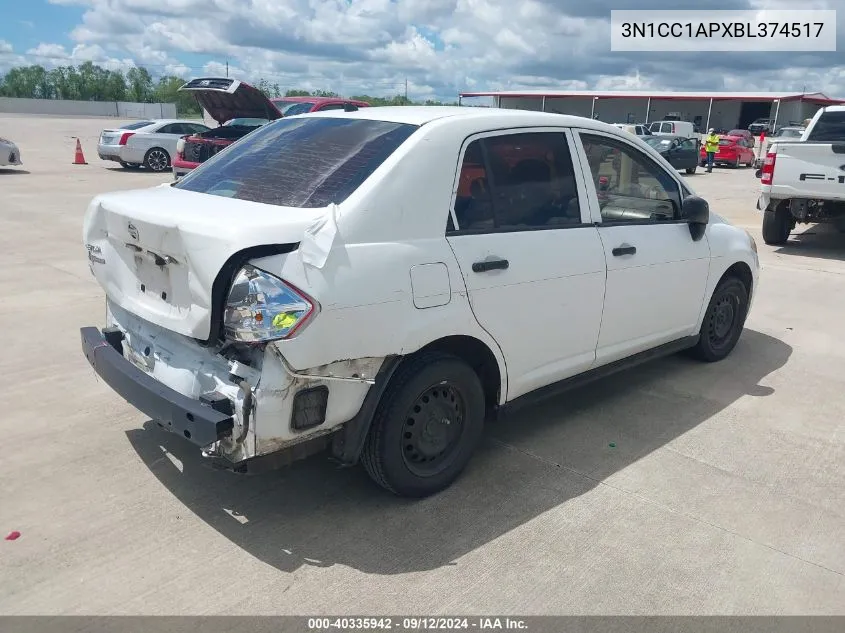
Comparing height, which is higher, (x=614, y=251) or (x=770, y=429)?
(x=614, y=251)

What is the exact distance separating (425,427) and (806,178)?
8.46m

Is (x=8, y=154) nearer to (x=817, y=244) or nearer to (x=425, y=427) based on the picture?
(x=817, y=244)

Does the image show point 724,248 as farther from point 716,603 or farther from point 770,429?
point 716,603

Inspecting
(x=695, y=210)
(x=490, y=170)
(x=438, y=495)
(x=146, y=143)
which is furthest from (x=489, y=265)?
(x=146, y=143)

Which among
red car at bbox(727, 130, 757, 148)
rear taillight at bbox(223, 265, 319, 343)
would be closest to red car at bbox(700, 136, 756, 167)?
red car at bbox(727, 130, 757, 148)

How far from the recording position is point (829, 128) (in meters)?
10.7

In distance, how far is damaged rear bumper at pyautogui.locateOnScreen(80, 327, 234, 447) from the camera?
279cm

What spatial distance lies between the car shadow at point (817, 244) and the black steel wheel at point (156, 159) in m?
16.5

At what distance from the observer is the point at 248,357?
2848 mm

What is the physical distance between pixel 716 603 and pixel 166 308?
102 inches

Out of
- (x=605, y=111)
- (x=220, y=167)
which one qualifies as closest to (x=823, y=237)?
(x=220, y=167)

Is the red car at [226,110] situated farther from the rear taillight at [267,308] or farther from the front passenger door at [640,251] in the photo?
the rear taillight at [267,308]
